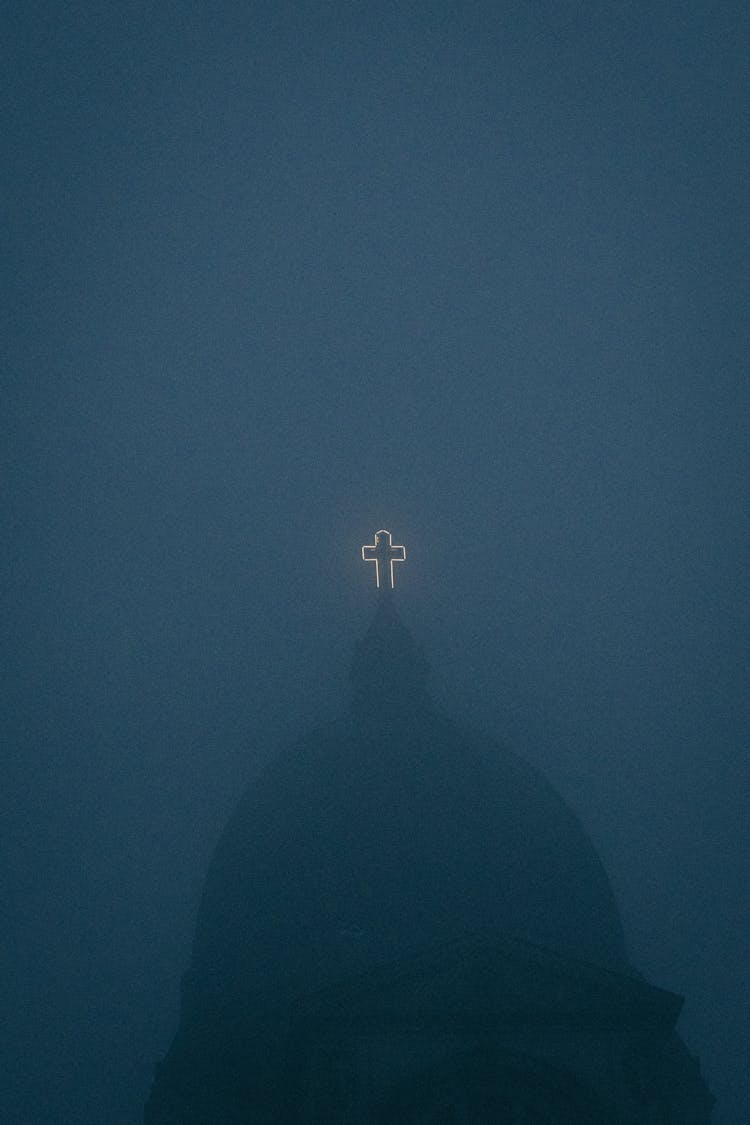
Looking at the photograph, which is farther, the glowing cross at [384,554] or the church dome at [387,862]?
the glowing cross at [384,554]

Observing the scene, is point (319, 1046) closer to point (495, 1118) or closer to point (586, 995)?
point (495, 1118)

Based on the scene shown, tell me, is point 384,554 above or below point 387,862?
above

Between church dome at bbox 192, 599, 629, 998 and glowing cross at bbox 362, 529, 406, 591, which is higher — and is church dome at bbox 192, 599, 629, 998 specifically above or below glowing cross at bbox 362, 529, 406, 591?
below

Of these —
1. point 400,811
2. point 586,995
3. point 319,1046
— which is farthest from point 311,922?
point 586,995

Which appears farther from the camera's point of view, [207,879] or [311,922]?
[207,879]

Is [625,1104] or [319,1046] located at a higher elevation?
[319,1046]

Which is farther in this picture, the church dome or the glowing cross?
the glowing cross

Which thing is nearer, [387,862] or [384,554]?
[387,862]

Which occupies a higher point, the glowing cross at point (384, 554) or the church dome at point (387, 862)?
the glowing cross at point (384, 554)
